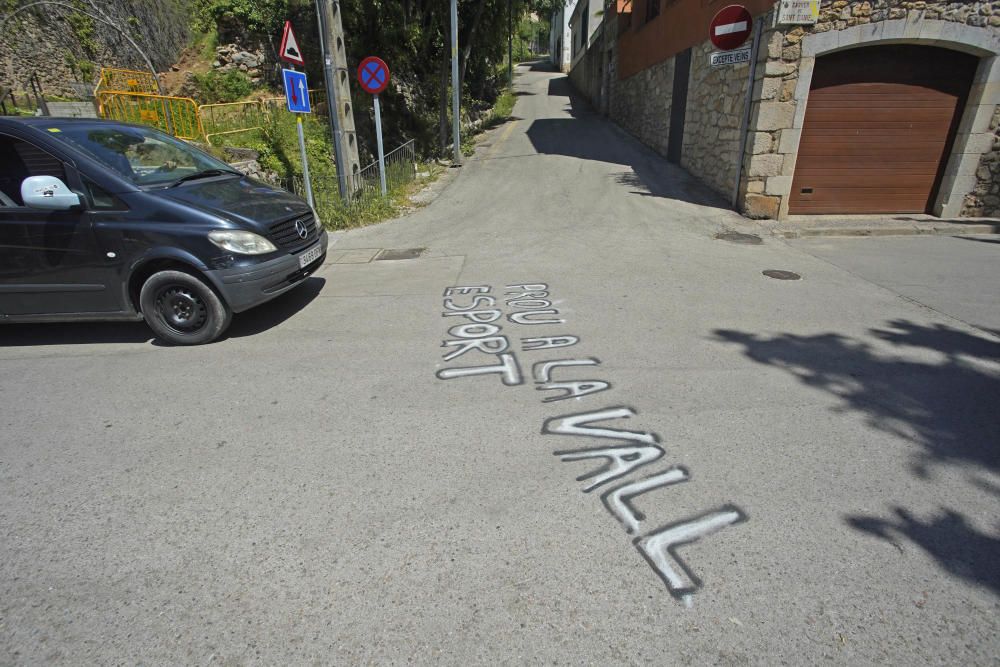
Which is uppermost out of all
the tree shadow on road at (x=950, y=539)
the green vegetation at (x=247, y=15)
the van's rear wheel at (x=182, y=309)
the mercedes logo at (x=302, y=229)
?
the green vegetation at (x=247, y=15)

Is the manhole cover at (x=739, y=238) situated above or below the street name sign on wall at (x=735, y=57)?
below

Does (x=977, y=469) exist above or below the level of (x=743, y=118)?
below

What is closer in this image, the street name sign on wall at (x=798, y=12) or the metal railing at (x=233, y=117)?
the street name sign on wall at (x=798, y=12)

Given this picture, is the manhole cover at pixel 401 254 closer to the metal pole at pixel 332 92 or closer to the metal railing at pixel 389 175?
the metal pole at pixel 332 92

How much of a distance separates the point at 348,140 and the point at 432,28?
7.91m

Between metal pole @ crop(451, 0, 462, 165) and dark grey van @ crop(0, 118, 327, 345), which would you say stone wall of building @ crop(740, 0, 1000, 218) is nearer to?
dark grey van @ crop(0, 118, 327, 345)

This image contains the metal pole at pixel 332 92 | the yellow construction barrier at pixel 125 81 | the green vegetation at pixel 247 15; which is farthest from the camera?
the green vegetation at pixel 247 15

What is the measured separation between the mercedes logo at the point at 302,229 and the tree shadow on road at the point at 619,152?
8032mm

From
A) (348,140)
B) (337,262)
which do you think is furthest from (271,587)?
(348,140)

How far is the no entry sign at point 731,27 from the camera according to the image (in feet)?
28.3

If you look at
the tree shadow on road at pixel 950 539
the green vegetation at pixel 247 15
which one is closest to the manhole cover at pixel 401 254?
the tree shadow on road at pixel 950 539

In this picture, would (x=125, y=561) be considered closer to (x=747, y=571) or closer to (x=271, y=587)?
(x=271, y=587)

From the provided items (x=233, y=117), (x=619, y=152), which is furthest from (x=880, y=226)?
(x=233, y=117)

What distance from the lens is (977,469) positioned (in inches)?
109
